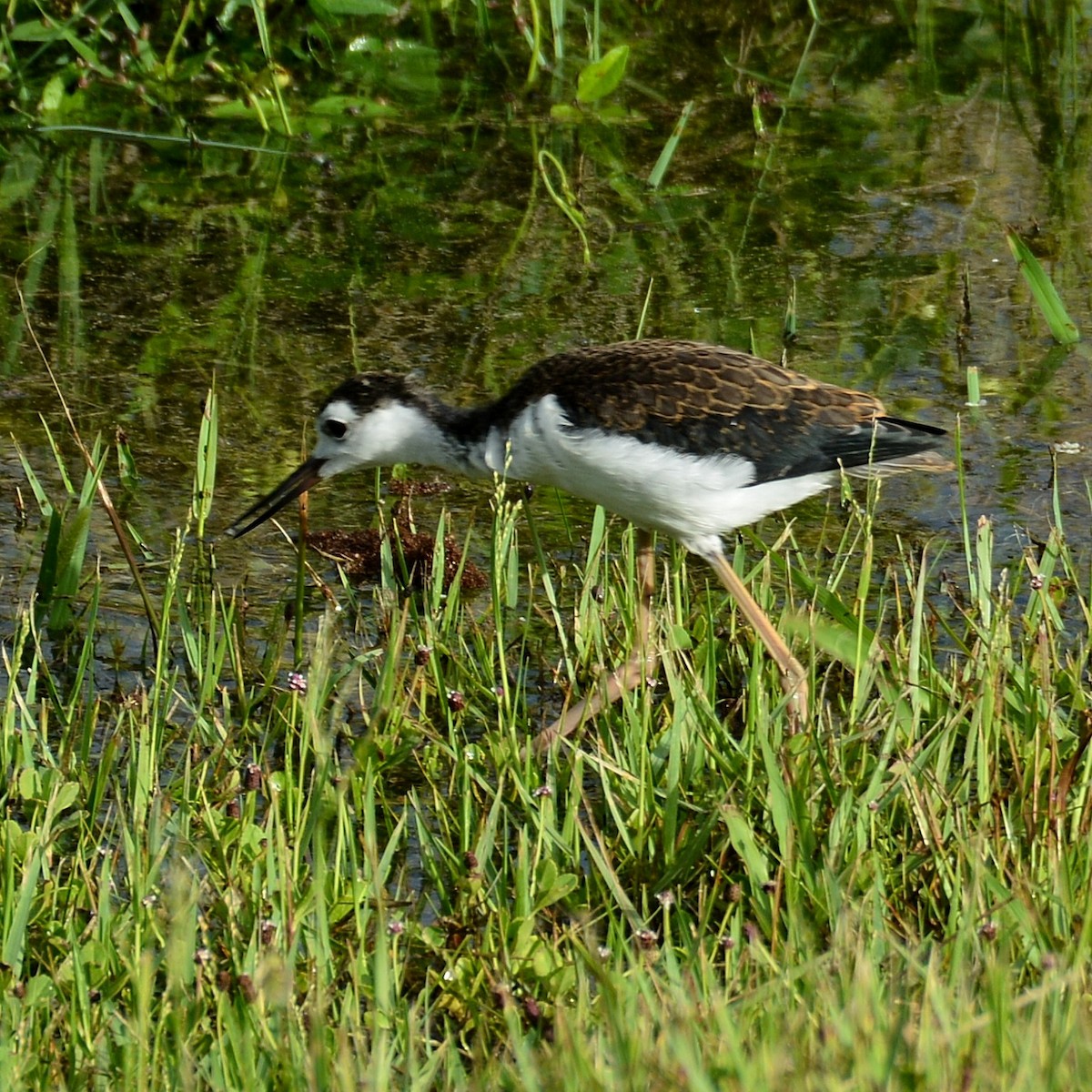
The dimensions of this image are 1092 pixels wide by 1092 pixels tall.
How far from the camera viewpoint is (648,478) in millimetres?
4594

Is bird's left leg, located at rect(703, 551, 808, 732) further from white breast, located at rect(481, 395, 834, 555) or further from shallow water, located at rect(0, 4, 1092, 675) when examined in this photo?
shallow water, located at rect(0, 4, 1092, 675)

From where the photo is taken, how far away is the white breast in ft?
15.1

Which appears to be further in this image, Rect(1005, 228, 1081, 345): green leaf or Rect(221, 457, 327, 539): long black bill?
Rect(221, 457, 327, 539): long black bill

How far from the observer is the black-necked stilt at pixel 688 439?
4602 millimetres

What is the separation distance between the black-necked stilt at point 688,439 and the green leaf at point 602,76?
323cm

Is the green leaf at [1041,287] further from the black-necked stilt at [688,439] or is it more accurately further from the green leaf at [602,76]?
the green leaf at [602,76]

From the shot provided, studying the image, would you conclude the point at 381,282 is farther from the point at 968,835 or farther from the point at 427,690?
the point at 968,835

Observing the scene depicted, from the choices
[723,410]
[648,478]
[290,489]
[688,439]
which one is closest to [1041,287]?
[723,410]

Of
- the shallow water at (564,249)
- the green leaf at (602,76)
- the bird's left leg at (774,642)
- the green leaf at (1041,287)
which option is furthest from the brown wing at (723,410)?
the green leaf at (602,76)

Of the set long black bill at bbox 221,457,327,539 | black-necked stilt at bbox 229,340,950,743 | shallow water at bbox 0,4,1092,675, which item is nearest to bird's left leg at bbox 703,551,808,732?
black-necked stilt at bbox 229,340,950,743

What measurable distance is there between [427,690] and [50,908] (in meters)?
1.29

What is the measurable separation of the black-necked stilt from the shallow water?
76 centimetres

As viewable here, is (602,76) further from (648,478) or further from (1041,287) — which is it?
(648,478)

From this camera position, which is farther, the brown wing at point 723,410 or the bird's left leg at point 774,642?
the brown wing at point 723,410
